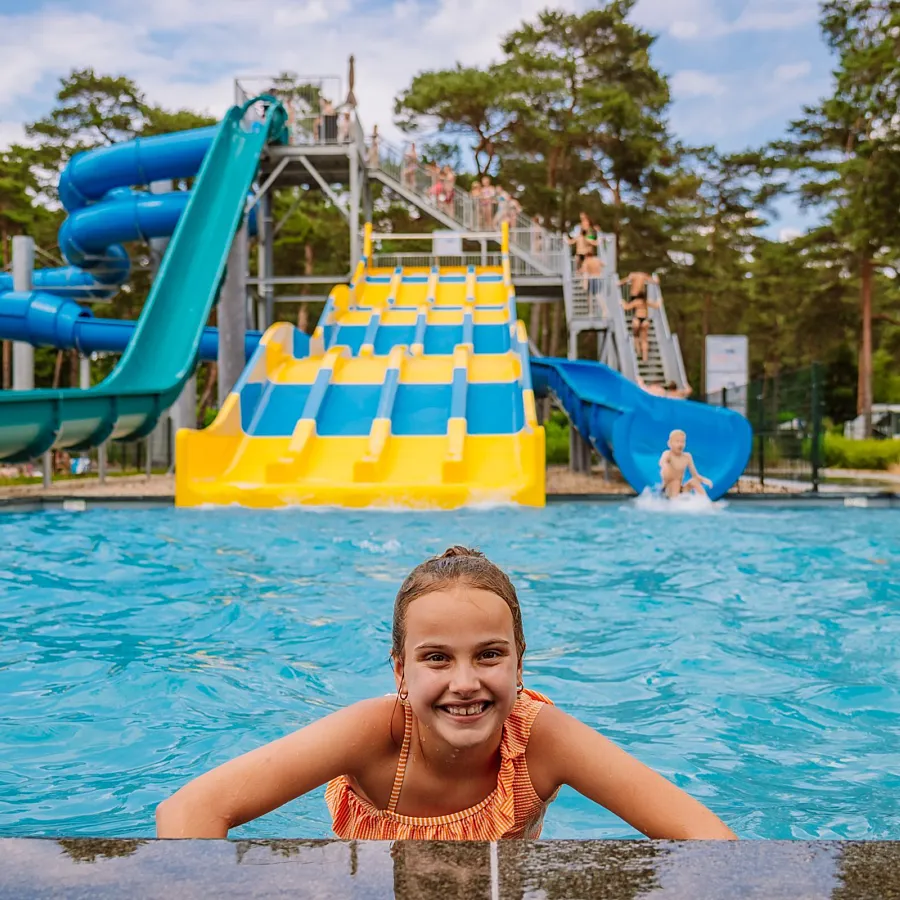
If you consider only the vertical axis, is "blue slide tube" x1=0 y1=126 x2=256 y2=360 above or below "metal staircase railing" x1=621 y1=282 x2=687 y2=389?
above

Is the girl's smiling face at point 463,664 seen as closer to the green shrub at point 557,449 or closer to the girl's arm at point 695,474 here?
the girl's arm at point 695,474

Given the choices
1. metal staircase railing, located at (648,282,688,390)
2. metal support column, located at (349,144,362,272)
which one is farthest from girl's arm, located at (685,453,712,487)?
metal support column, located at (349,144,362,272)

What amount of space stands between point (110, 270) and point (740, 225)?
2912 centimetres

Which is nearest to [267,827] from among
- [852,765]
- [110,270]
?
[852,765]

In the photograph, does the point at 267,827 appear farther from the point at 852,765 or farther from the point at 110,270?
the point at 110,270

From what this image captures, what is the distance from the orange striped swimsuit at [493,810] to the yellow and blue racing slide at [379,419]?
8048mm

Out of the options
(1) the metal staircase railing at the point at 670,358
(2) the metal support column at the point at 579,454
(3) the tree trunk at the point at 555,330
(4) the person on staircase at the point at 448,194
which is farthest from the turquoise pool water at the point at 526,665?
(3) the tree trunk at the point at 555,330

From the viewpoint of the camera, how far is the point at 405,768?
2.09 metres

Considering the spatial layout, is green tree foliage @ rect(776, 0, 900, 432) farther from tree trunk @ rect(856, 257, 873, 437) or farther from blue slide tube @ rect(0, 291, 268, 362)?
blue slide tube @ rect(0, 291, 268, 362)

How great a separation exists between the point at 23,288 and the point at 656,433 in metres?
10.3

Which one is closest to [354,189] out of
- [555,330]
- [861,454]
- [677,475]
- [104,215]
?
[104,215]

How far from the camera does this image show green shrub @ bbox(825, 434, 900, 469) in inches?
824

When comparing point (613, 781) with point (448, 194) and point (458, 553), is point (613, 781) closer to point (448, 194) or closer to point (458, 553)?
point (458, 553)

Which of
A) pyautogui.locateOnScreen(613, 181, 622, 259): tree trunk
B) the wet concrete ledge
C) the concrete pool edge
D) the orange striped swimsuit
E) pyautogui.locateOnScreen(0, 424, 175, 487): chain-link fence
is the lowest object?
pyautogui.locateOnScreen(0, 424, 175, 487): chain-link fence
